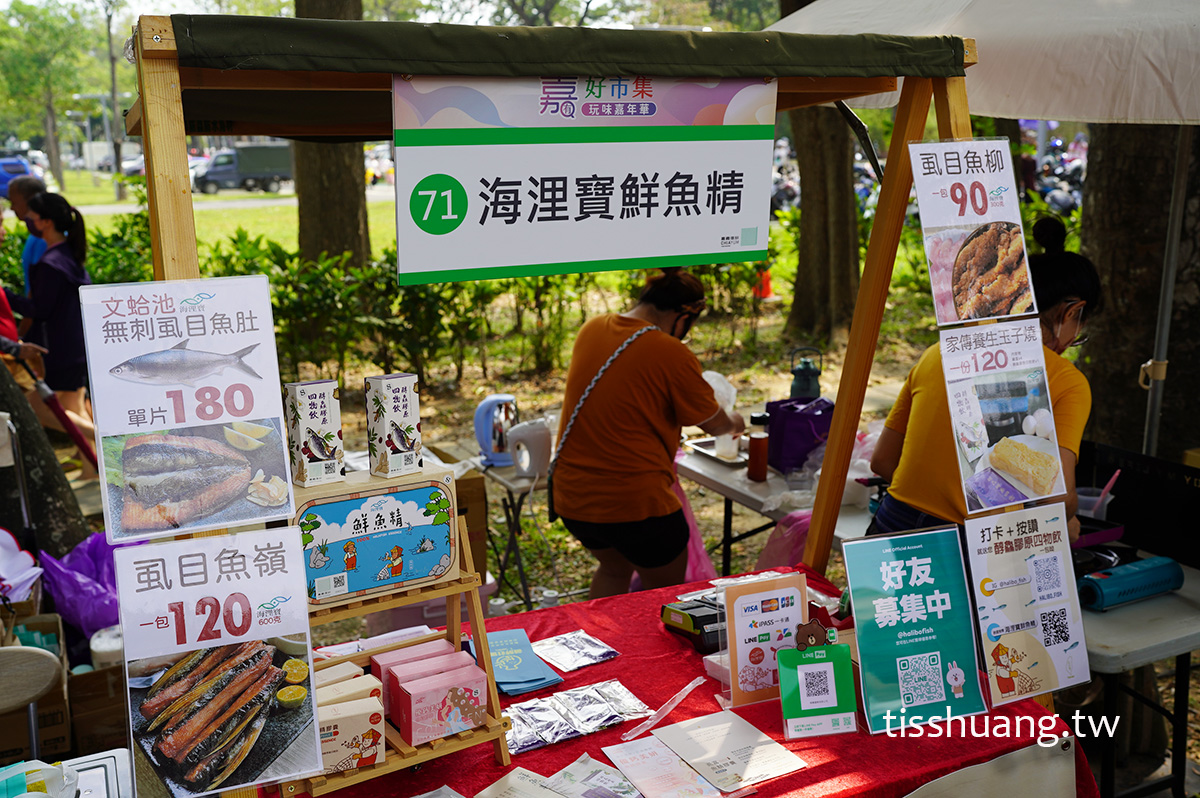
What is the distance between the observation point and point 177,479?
143cm

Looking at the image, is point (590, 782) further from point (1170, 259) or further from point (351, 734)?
point (1170, 259)

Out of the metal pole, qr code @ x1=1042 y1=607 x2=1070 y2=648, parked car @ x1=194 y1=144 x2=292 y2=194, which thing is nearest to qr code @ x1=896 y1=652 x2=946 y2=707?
qr code @ x1=1042 y1=607 x2=1070 y2=648

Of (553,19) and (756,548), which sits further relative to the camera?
(553,19)

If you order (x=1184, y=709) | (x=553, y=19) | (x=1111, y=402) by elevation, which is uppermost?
(x=553, y=19)

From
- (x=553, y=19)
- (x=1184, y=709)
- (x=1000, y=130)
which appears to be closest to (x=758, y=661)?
(x=1184, y=709)

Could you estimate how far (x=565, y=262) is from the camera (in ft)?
6.39

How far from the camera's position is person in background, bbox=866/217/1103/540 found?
2191mm

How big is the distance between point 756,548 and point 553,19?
91.0ft

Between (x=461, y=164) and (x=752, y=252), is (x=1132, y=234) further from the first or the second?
(x=461, y=164)

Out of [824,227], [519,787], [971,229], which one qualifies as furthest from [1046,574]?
[824,227]

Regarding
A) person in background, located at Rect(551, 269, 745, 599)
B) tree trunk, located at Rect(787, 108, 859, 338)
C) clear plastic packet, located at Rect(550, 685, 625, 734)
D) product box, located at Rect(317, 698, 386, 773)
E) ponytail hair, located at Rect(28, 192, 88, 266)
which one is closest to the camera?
product box, located at Rect(317, 698, 386, 773)

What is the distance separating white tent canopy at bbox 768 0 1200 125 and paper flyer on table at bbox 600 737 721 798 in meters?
1.92

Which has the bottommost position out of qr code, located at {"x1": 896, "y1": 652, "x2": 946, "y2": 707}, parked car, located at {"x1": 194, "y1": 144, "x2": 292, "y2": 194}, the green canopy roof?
qr code, located at {"x1": 896, "y1": 652, "x2": 946, "y2": 707}

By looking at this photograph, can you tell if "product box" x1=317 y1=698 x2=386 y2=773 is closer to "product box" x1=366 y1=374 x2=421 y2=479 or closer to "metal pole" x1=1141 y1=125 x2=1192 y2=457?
"product box" x1=366 y1=374 x2=421 y2=479
